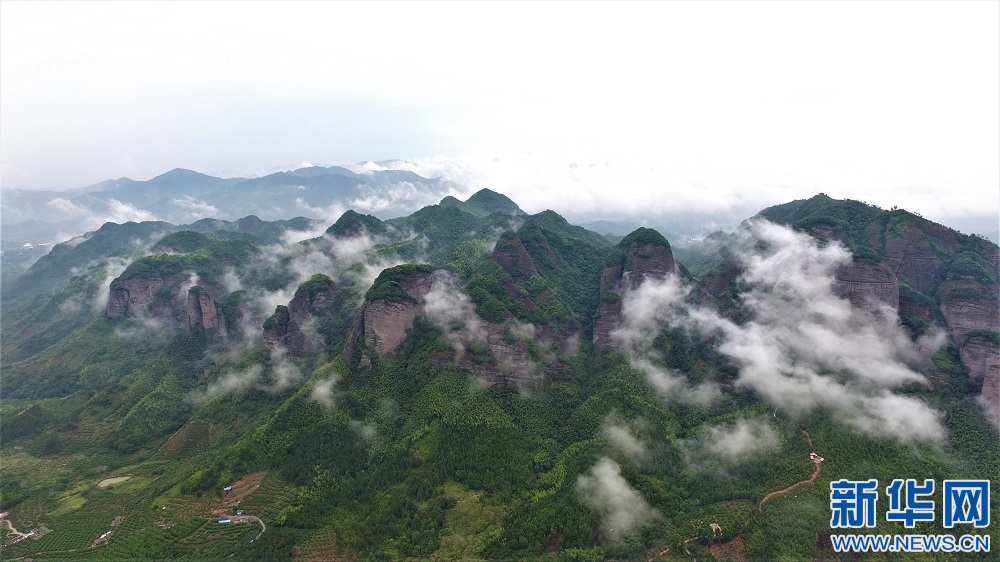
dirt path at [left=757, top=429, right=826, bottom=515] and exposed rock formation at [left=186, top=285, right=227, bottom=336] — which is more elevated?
exposed rock formation at [left=186, top=285, right=227, bottom=336]

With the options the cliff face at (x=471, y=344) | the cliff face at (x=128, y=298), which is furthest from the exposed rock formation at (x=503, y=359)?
the cliff face at (x=128, y=298)

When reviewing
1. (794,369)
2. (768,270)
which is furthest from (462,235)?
(794,369)

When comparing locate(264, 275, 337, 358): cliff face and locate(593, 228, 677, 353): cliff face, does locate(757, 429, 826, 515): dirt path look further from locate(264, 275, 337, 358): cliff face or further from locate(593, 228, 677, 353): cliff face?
locate(264, 275, 337, 358): cliff face

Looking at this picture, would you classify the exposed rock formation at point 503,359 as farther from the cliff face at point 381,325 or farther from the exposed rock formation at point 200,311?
the exposed rock formation at point 200,311

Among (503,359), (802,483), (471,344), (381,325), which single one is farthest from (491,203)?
(802,483)

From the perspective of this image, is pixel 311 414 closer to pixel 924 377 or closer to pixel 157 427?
pixel 157 427

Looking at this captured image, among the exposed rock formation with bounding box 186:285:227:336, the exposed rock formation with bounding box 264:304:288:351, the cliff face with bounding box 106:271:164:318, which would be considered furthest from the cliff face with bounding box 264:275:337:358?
the cliff face with bounding box 106:271:164:318

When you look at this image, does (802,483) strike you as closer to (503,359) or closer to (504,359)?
(504,359)
